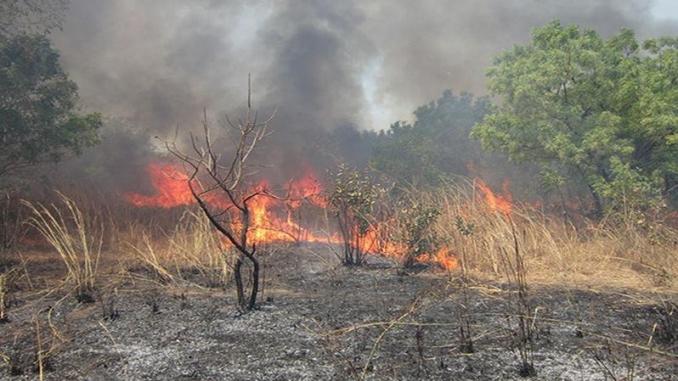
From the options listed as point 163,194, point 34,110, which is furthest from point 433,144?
point 34,110

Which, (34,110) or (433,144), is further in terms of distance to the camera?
(433,144)

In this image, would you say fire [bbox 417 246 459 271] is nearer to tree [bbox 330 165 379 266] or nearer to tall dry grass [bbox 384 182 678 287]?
tall dry grass [bbox 384 182 678 287]

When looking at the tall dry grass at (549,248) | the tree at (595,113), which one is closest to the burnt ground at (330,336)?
A: the tall dry grass at (549,248)

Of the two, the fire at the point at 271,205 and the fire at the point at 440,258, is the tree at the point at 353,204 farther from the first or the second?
the fire at the point at 440,258

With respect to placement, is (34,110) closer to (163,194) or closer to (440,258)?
(163,194)

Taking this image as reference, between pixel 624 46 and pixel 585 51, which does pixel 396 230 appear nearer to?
pixel 585 51

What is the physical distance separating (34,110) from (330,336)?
16.1m

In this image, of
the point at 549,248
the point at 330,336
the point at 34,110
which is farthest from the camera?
the point at 34,110

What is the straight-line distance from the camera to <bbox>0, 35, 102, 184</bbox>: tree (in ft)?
52.4

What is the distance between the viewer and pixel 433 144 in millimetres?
29406

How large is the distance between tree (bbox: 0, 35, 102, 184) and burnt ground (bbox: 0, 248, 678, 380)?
10.3 meters

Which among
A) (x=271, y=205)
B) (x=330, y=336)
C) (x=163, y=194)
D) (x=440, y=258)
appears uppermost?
(x=163, y=194)

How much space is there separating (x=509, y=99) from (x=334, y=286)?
47.0ft

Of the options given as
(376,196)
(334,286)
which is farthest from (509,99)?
(334,286)
